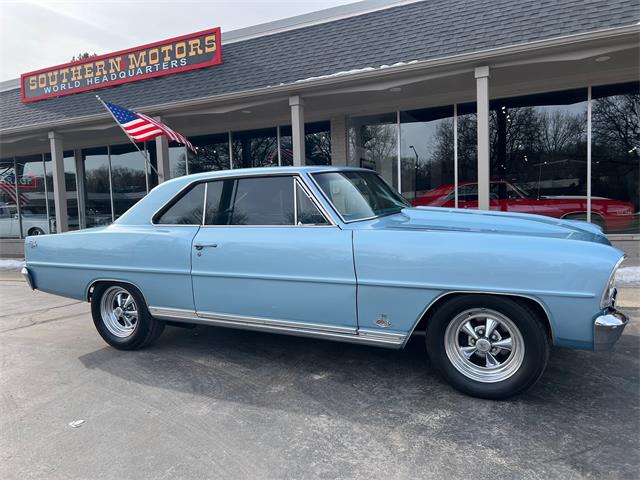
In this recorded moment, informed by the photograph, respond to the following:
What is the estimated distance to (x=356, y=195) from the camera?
411cm

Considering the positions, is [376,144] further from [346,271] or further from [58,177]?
[58,177]

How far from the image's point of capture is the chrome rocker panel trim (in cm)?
350

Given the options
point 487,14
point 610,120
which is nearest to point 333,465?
point 487,14

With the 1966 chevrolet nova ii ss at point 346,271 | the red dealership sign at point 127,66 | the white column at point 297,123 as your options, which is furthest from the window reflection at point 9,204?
the 1966 chevrolet nova ii ss at point 346,271

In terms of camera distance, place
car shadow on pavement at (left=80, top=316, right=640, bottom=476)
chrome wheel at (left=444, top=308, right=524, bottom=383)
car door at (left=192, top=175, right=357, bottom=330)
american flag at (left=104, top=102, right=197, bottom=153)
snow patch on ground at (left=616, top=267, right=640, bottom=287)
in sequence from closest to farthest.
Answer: car shadow on pavement at (left=80, top=316, right=640, bottom=476)
chrome wheel at (left=444, top=308, right=524, bottom=383)
car door at (left=192, top=175, right=357, bottom=330)
snow patch on ground at (left=616, top=267, right=640, bottom=287)
american flag at (left=104, top=102, right=197, bottom=153)

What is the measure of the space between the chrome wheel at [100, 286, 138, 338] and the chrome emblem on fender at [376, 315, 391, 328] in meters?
2.56

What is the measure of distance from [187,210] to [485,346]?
112 inches

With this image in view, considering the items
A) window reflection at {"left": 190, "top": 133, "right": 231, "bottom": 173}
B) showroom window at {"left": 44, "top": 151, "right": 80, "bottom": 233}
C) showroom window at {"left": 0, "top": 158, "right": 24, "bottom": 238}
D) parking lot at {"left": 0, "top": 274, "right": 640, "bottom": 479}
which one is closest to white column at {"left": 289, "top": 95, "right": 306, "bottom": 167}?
window reflection at {"left": 190, "top": 133, "right": 231, "bottom": 173}

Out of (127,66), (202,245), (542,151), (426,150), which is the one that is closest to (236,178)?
(202,245)

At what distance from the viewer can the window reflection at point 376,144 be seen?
11.3m

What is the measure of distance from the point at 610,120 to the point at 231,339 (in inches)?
343

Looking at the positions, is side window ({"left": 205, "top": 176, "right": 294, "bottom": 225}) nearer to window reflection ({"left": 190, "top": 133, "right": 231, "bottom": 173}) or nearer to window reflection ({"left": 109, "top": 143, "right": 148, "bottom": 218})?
window reflection ({"left": 190, "top": 133, "right": 231, "bottom": 173})

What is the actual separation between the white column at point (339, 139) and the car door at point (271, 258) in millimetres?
7474

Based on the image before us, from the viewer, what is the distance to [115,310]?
4.79 m
